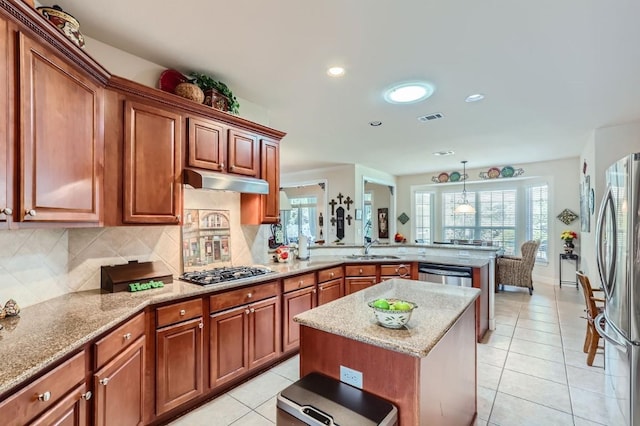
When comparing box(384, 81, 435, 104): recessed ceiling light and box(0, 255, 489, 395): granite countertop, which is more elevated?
box(384, 81, 435, 104): recessed ceiling light

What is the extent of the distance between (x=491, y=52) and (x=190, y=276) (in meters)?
2.92

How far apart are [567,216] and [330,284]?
18.5 feet

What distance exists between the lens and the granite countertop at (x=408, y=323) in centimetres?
125

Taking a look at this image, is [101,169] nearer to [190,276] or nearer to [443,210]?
[190,276]

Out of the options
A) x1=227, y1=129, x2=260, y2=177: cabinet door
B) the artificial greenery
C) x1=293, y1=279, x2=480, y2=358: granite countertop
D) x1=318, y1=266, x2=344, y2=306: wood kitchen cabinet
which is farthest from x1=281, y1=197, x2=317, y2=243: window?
x1=293, y1=279, x2=480, y2=358: granite countertop

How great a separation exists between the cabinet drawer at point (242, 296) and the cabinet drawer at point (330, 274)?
73cm

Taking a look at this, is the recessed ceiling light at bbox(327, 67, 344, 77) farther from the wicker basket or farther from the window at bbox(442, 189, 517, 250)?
the window at bbox(442, 189, 517, 250)

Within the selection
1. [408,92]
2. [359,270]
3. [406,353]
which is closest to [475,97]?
[408,92]

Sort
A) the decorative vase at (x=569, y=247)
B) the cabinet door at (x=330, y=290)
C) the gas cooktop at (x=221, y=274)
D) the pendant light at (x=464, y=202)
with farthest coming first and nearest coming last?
the pendant light at (x=464, y=202) < the decorative vase at (x=569, y=247) < the cabinet door at (x=330, y=290) < the gas cooktop at (x=221, y=274)

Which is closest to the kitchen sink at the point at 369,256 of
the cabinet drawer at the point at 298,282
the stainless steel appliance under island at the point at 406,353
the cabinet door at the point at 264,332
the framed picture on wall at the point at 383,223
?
the cabinet drawer at the point at 298,282

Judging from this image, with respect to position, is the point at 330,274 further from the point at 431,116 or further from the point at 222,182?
the point at 431,116

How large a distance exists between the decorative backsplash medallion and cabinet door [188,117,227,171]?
50cm

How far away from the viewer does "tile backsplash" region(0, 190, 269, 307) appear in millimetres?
1696

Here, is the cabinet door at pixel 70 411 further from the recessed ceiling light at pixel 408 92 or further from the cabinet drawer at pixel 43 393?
the recessed ceiling light at pixel 408 92
